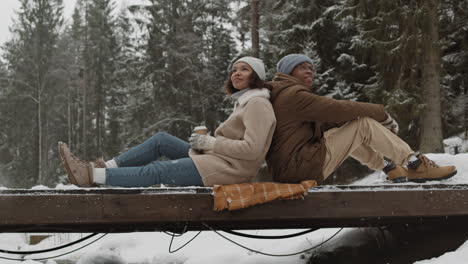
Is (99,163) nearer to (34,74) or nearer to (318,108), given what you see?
(318,108)

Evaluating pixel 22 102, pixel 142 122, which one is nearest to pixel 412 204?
pixel 142 122

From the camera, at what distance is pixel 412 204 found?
3.64 m

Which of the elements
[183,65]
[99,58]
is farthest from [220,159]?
[99,58]

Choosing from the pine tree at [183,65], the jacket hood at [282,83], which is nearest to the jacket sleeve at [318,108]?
the jacket hood at [282,83]

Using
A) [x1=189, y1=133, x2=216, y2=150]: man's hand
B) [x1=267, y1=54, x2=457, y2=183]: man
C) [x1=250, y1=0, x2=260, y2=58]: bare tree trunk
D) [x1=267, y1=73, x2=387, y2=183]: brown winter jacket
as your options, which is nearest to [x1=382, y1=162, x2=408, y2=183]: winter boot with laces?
[x1=267, y1=54, x2=457, y2=183]: man

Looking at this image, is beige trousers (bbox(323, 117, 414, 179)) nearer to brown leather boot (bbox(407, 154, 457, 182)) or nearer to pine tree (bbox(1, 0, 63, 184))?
brown leather boot (bbox(407, 154, 457, 182))

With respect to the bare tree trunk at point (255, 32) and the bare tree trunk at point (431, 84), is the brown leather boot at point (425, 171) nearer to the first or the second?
the bare tree trunk at point (431, 84)

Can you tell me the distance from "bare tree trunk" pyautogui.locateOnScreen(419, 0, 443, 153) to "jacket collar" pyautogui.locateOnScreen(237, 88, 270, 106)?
339 inches

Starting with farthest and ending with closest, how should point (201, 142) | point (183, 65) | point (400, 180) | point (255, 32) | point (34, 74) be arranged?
point (34, 74) → point (183, 65) → point (255, 32) → point (400, 180) → point (201, 142)

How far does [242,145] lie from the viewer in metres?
3.36

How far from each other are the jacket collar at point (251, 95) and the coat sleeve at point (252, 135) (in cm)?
7

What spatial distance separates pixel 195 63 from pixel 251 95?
19997mm

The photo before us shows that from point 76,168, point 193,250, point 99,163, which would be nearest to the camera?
point 76,168

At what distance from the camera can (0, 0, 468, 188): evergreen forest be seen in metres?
12.0
